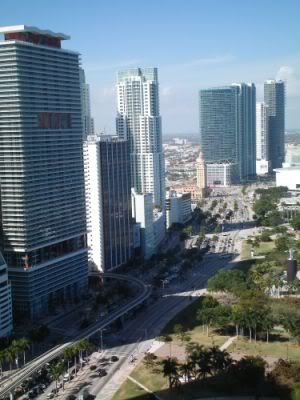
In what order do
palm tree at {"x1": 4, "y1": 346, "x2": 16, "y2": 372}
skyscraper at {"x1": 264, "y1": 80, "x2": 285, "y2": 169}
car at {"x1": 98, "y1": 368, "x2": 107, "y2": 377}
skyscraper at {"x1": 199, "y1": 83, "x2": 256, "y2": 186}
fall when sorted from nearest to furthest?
palm tree at {"x1": 4, "y1": 346, "x2": 16, "y2": 372} → car at {"x1": 98, "y1": 368, "x2": 107, "y2": 377} → skyscraper at {"x1": 199, "y1": 83, "x2": 256, "y2": 186} → skyscraper at {"x1": 264, "y1": 80, "x2": 285, "y2": 169}

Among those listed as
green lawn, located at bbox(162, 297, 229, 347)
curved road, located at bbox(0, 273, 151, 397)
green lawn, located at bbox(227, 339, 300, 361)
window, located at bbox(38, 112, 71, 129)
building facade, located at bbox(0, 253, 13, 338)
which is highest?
window, located at bbox(38, 112, 71, 129)

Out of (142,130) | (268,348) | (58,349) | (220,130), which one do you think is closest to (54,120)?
(58,349)

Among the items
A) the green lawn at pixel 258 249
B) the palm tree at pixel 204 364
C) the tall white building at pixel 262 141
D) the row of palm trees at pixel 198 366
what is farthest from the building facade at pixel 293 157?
the palm tree at pixel 204 364

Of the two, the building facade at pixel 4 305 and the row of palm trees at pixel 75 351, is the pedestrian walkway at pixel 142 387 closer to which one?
the row of palm trees at pixel 75 351

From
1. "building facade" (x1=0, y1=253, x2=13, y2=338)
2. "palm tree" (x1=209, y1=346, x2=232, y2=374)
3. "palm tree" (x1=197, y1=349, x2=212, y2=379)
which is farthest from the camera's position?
"building facade" (x1=0, y1=253, x2=13, y2=338)

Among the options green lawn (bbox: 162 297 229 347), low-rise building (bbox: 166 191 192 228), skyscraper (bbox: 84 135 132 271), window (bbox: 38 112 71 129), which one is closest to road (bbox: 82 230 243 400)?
green lawn (bbox: 162 297 229 347)

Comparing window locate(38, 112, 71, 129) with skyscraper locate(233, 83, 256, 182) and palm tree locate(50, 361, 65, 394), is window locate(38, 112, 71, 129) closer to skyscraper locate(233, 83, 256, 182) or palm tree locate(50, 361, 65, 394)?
palm tree locate(50, 361, 65, 394)

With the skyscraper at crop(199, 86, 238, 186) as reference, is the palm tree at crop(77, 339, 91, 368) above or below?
below

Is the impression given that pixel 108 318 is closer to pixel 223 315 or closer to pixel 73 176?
pixel 223 315
